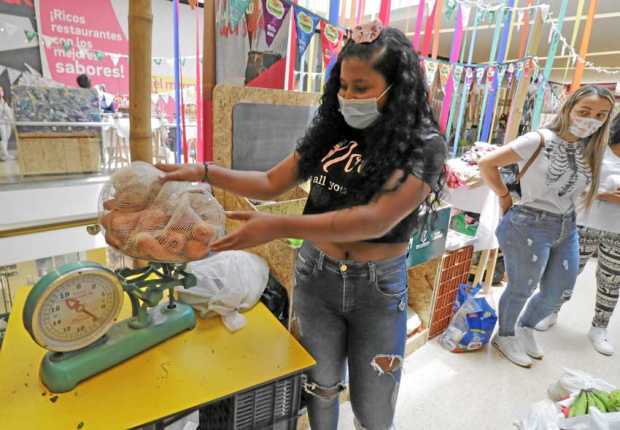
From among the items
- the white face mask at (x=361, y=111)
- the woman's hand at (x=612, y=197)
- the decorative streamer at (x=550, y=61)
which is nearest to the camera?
the white face mask at (x=361, y=111)

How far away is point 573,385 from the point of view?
5.94 feet

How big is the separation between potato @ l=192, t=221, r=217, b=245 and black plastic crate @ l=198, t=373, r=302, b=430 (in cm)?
41

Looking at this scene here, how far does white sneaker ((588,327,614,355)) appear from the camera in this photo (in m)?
2.38

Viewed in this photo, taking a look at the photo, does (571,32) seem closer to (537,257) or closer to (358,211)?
(537,257)

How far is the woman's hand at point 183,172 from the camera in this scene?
0.97m

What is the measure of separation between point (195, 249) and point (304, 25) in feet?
4.41

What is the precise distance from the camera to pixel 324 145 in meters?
1.10

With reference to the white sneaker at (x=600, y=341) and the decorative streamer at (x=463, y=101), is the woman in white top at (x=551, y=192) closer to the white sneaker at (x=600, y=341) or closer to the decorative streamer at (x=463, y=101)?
the white sneaker at (x=600, y=341)

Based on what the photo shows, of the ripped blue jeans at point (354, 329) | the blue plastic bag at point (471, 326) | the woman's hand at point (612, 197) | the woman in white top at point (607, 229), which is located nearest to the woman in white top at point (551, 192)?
the blue plastic bag at point (471, 326)

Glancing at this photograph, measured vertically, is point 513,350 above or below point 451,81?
below

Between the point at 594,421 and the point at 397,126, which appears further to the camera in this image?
the point at 594,421

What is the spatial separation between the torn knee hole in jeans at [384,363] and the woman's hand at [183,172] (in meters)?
0.74

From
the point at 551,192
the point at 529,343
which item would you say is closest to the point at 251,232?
the point at 551,192

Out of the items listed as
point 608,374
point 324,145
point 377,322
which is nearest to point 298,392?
point 377,322
